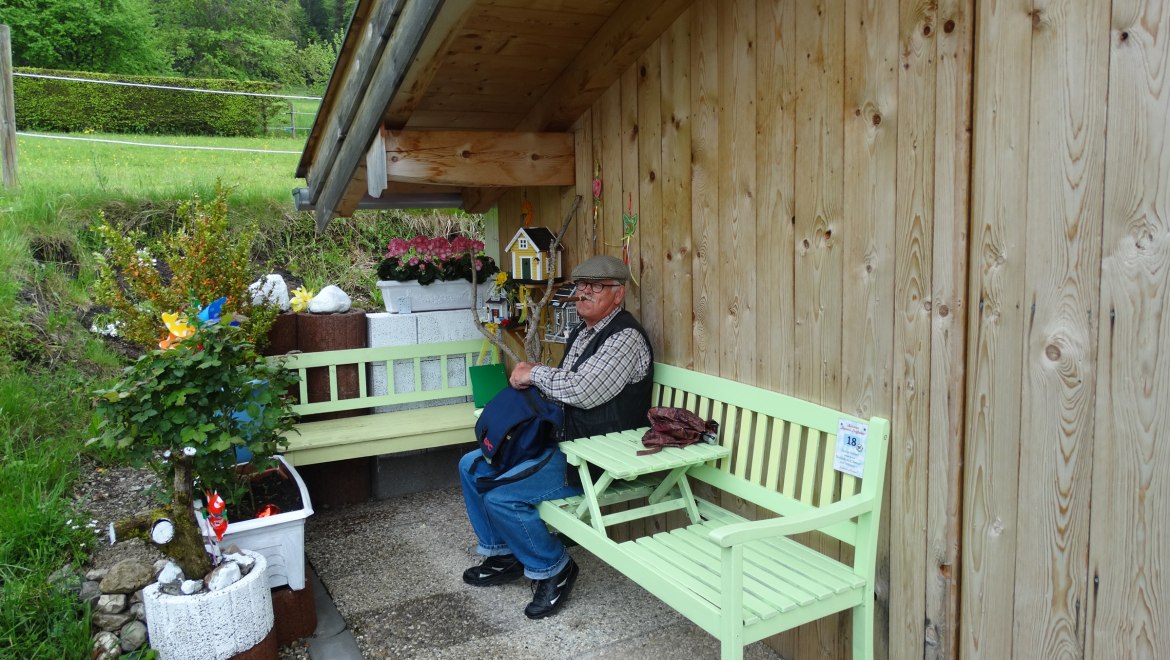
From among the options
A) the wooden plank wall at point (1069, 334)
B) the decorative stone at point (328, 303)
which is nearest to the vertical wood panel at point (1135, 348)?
the wooden plank wall at point (1069, 334)

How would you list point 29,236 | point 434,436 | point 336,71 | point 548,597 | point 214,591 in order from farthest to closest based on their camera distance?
point 29,236
point 434,436
point 336,71
point 548,597
point 214,591

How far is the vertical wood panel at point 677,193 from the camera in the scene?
3471 millimetres

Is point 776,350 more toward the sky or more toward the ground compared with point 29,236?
more toward the ground

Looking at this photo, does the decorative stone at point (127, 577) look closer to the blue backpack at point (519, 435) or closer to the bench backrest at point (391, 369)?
the blue backpack at point (519, 435)

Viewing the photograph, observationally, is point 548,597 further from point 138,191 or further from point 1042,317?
point 138,191

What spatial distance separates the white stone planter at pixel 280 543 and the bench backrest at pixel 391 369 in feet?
4.96

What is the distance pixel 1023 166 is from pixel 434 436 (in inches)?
138

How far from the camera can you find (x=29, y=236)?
21.9ft

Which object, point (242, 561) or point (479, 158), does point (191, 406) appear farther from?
point (479, 158)

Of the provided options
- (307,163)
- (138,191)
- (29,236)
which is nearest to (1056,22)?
(307,163)

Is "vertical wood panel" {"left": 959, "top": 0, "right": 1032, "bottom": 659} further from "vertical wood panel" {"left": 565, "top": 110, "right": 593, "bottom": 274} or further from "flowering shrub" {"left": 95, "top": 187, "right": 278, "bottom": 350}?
"flowering shrub" {"left": 95, "top": 187, "right": 278, "bottom": 350}

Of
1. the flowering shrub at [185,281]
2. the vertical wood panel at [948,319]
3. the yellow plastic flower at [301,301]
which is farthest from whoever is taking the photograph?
the yellow plastic flower at [301,301]

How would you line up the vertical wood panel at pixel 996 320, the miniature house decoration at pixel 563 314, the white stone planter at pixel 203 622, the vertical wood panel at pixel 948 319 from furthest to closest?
1. the miniature house decoration at pixel 563 314
2. the white stone planter at pixel 203 622
3. the vertical wood panel at pixel 948 319
4. the vertical wood panel at pixel 996 320

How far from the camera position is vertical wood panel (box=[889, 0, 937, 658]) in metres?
2.34
